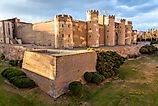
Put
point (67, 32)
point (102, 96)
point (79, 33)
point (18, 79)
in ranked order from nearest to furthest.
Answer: point (102, 96), point (18, 79), point (67, 32), point (79, 33)

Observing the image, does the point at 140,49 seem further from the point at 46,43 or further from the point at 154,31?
the point at 154,31

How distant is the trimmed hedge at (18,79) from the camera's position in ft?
76.1

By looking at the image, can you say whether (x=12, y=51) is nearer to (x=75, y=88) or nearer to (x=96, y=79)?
(x=96, y=79)

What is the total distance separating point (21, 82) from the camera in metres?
23.2

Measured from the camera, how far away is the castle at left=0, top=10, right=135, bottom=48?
40500 mm

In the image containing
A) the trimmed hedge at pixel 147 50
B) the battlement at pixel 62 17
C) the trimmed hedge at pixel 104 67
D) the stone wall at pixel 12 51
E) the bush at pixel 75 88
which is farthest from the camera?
the trimmed hedge at pixel 147 50

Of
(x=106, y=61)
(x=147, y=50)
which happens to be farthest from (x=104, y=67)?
(x=147, y=50)

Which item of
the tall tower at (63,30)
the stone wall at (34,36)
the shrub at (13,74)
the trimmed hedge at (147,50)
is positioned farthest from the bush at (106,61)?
the trimmed hedge at (147,50)

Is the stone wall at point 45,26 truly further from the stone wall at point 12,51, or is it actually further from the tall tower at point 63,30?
the stone wall at point 12,51

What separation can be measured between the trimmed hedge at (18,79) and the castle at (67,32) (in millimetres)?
15923

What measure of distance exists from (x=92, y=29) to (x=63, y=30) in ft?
31.3

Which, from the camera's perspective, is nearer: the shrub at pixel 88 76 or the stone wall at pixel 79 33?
the shrub at pixel 88 76

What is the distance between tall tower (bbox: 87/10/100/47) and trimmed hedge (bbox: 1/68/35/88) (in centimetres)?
2444

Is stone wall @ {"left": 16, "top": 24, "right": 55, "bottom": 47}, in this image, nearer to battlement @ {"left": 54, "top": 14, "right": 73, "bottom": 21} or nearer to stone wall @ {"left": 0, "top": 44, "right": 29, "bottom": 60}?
battlement @ {"left": 54, "top": 14, "right": 73, "bottom": 21}
